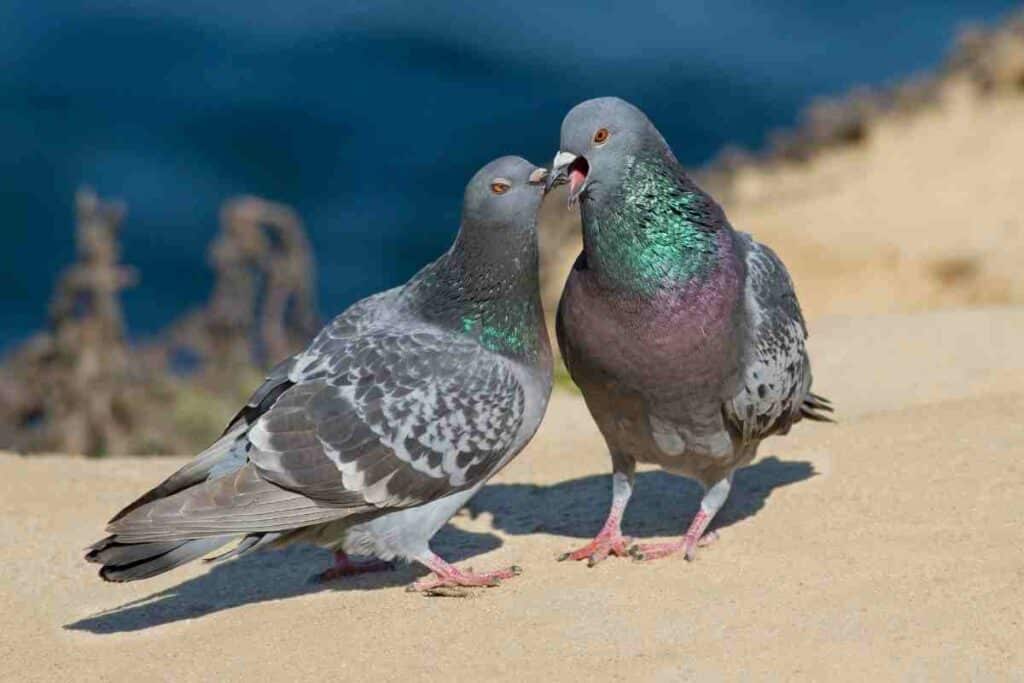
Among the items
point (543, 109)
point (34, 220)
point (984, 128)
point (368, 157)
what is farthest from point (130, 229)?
point (984, 128)

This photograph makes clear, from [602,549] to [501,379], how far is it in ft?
2.66

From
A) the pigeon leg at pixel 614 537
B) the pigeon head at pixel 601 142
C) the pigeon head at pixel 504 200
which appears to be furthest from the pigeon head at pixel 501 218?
the pigeon leg at pixel 614 537

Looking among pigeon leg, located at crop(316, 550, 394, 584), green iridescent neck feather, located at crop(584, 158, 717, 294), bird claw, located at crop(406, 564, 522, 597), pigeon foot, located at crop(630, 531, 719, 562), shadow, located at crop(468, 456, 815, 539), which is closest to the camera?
green iridescent neck feather, located at crop(584, 158, 717, 294)

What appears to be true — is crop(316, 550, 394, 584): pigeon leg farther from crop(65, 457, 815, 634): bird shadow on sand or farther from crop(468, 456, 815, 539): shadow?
crop(468, 456, 815, 539): shadow

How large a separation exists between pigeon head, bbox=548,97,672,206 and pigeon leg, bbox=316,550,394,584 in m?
1.73

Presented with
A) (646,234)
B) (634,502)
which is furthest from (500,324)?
(634,502)

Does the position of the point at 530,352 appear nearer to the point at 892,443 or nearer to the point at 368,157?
the point at 892,443

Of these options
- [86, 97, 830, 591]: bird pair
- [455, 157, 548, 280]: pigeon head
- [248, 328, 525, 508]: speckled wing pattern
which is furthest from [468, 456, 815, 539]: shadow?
[455, 157, 548, 280]: pigeon head

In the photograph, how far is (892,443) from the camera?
22.2ft

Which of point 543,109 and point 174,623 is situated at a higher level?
point 543,109

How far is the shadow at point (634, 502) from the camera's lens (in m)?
6.36

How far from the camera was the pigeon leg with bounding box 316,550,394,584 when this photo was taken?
19.5 feet

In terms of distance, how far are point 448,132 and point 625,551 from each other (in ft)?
50.8

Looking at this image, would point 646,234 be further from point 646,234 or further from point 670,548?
point 670,548
